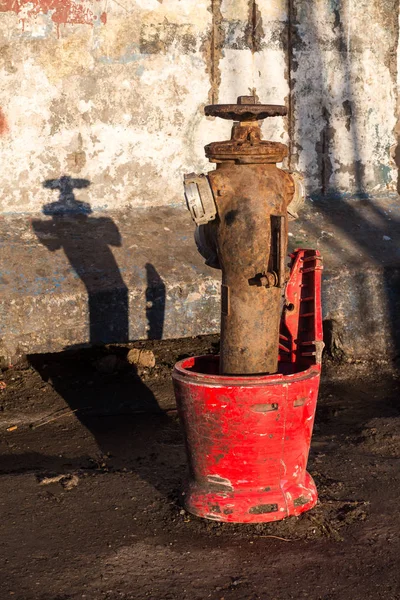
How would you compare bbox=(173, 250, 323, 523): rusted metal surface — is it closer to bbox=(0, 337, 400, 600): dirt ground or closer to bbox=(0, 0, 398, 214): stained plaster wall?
bbox=(0, 337, 400, 600): dirt ground

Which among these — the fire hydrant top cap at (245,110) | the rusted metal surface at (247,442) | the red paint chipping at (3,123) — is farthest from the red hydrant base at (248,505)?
the red paint chipping at (3,123)

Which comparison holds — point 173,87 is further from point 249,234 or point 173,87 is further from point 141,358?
point 249,234

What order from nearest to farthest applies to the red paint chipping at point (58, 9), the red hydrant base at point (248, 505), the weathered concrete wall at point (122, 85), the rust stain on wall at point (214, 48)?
the red hydrant base at point (248, 505) < the red paint chipping at point (58, 9) < the weathered concrete wall at point (122, 85) < the rust stain on wall at point (214, 48)

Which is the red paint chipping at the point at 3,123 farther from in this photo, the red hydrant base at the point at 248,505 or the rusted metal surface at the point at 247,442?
the red hydrant base at the point at 248,505

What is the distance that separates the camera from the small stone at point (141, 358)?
618 cm

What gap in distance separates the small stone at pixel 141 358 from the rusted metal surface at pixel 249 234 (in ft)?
8.03

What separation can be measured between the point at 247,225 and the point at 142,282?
7.47ft

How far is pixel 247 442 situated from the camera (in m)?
3.62

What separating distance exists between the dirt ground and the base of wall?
476 millimetres

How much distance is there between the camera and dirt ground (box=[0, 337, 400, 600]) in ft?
10.7

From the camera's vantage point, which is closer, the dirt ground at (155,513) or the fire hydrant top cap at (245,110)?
the dirt ground at (155,513)

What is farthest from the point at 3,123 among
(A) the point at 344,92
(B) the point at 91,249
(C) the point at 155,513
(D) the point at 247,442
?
(D) the point at 247,442

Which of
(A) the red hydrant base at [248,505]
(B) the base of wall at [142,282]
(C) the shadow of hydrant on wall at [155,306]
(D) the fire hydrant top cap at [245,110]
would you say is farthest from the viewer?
(C) the shadow of hydrant on wall at [155,306]

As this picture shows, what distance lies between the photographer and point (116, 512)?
385 centimetres
